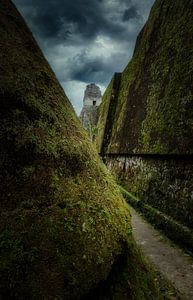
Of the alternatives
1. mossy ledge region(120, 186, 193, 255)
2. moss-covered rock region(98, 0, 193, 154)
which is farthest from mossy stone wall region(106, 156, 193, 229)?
moss-covered rock region(98, 0, 193, 154)

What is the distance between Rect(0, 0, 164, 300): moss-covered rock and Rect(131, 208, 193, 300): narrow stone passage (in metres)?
1.67

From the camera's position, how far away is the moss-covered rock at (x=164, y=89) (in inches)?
225

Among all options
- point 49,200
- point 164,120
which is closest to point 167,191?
point 164,120

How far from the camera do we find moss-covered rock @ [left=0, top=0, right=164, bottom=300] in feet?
4.49

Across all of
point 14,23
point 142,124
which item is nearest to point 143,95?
point 142,124

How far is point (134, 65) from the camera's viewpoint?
39.3ft

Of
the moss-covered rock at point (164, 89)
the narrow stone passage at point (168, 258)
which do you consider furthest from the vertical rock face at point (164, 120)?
the narrow stone passage at point (168, 258)

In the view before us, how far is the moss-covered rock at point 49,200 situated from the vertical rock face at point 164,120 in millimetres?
3392

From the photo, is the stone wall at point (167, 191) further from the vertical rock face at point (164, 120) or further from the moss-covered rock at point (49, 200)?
the moss-covered rock at point (49, 200)

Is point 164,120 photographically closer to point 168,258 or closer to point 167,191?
point 167,191

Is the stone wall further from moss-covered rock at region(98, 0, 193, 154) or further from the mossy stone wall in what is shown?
moss-covered rock at region(98, 0, 193, 154)

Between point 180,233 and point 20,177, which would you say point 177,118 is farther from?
point 20,177

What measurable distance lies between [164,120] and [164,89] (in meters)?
0.94

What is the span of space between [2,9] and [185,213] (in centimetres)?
417
